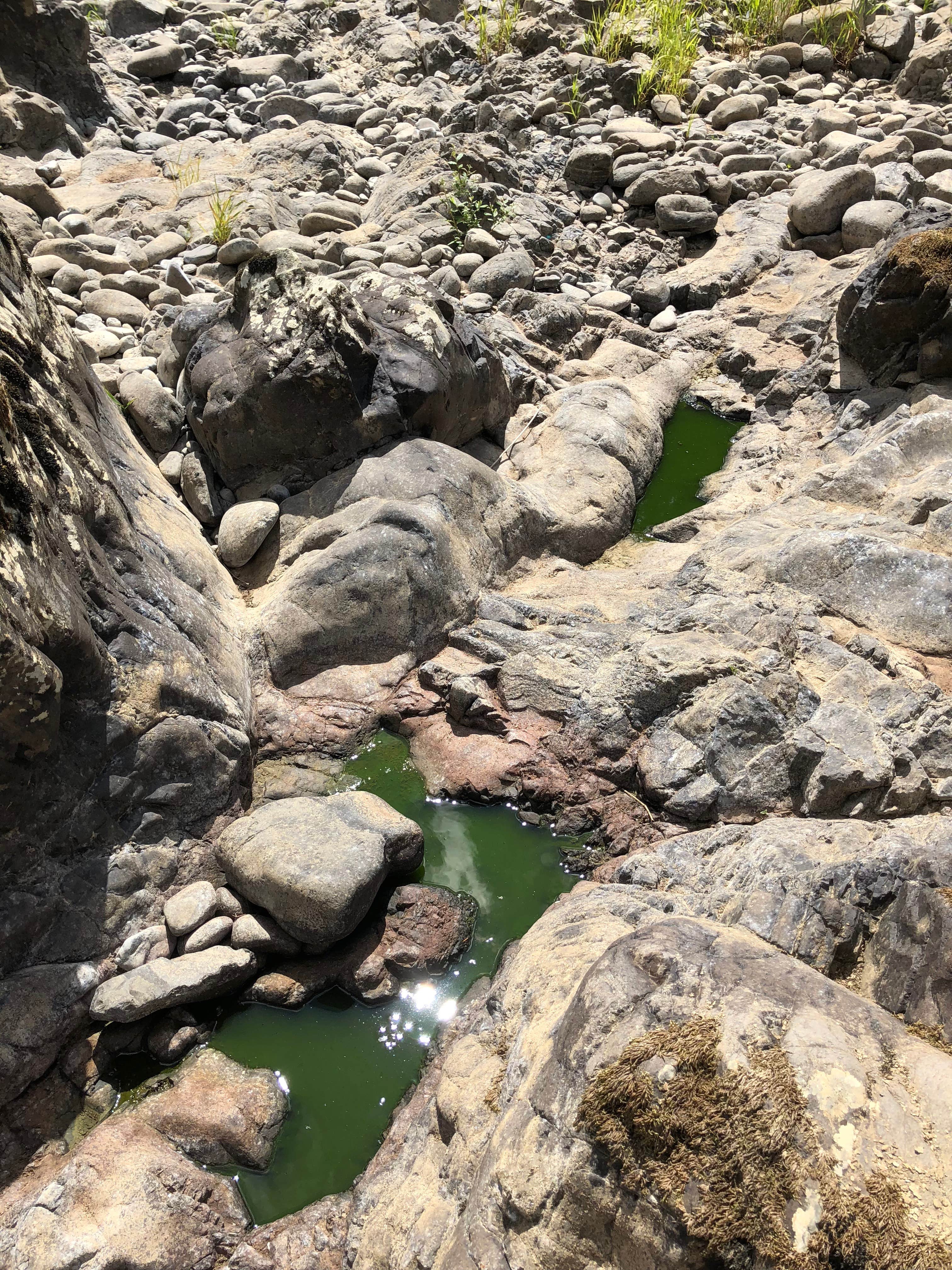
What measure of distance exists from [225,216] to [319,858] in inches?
278

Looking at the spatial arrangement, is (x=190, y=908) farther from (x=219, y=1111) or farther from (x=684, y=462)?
(x=684, y=462)

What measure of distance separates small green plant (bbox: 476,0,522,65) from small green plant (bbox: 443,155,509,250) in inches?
194

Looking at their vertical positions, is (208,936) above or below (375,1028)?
above

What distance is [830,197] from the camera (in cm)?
972

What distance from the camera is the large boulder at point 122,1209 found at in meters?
3.38

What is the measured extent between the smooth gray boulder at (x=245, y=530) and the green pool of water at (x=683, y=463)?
3.04 metres

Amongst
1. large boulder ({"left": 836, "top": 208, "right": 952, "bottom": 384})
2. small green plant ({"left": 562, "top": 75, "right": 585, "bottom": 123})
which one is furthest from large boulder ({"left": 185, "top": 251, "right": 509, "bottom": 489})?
small green plant ({"left": 562, "top": 75, "right": 585, "bottom": 123})

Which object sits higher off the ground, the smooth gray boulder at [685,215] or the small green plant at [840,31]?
the small green plant at [840,31]

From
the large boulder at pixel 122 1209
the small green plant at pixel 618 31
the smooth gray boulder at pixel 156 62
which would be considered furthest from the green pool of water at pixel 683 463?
the smooth gray boulder at pixel 156 62

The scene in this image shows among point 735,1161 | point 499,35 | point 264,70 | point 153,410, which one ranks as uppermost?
point 499,35

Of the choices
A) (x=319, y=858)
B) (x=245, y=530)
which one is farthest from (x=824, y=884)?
(x=245, y=530)

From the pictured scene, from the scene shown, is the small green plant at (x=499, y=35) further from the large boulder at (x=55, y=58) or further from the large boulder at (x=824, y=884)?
the large boulder at (x=824, y=884)

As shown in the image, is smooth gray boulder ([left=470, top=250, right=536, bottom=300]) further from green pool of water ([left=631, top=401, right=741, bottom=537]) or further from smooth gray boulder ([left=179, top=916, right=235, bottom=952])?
smooth gray boulder ([left=179, top=916, right=235, bottom=952])

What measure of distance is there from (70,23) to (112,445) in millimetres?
9077
